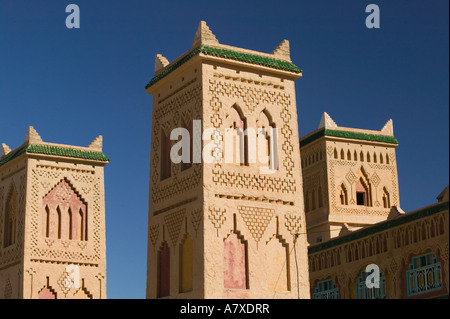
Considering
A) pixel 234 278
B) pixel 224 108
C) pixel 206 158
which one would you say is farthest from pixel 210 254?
pixel 224 108

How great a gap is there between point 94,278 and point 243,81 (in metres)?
12.5

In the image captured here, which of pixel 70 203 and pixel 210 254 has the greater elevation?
pixel 70 203

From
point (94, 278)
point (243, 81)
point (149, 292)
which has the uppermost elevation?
point (243, 81)

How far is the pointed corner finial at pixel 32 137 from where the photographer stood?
1019 inches

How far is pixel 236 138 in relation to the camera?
1609 centimetres

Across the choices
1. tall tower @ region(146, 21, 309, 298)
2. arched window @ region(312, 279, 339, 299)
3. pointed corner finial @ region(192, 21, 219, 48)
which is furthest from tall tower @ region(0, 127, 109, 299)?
pointed corner finial @ region(192, 21, 219, 48)

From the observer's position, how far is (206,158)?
15414 mm

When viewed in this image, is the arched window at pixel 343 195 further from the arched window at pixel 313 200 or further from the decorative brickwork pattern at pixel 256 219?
the decorative brickwork pattern at pixel 256 219

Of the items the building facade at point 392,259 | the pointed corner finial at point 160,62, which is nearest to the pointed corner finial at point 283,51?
the pointed corner finial at point 160,62

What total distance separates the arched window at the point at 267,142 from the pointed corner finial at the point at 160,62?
2292 millimetres

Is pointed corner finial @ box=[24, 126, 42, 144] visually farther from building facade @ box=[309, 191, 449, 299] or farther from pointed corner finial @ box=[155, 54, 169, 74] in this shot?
pointed corner finial @ box=[155, 54, 169, 74]

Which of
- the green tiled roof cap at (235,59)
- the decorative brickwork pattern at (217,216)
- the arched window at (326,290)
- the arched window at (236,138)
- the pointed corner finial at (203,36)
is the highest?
the pointed corner finial at (203,36)

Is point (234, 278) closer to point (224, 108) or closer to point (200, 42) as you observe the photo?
point (224, 108)

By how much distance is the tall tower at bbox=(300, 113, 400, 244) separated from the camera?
26594mm
